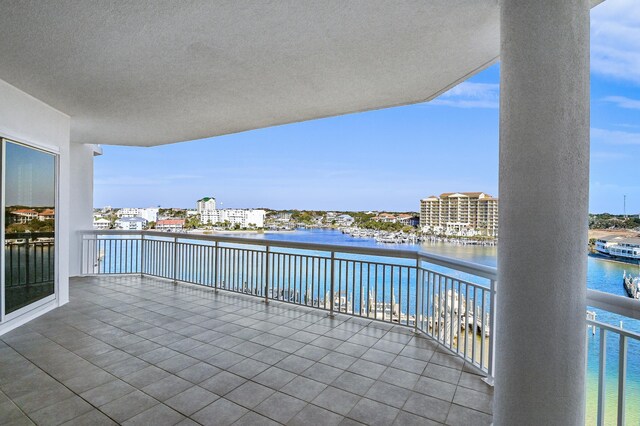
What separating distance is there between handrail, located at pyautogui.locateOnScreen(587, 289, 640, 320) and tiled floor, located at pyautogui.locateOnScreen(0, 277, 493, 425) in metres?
1.19

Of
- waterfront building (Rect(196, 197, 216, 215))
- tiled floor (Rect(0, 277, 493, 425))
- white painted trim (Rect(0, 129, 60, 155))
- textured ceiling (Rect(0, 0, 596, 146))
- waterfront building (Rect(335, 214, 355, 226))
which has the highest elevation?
textured ceiling (Rect(0, 0, 596, 146))

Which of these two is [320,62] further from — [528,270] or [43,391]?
[43,391]

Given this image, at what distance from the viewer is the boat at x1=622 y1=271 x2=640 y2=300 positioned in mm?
1594

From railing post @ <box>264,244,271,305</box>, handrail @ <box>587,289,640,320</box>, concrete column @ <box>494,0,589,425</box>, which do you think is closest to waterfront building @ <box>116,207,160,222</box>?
railing post @ <box>264,244,271,305</box>

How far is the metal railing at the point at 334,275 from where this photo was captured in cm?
308

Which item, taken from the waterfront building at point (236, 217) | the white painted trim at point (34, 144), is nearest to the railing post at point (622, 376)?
the waterfront building at point (236, 217)

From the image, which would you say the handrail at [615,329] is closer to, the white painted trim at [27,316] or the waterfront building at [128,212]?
the white painted trim at [27,316]

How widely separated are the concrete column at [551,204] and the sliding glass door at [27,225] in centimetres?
542

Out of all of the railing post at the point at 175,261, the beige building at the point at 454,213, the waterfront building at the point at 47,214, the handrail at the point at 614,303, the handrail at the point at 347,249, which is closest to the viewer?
the handrail at the point at 614,303

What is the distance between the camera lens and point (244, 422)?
7.25 feet

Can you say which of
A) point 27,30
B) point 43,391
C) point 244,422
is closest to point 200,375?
point 244,422

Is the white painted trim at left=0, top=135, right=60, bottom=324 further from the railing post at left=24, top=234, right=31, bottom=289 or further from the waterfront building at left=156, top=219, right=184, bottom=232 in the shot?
the waterfront building at left=156, top=219, right=184, bottom=232

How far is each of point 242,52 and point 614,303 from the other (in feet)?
10.6

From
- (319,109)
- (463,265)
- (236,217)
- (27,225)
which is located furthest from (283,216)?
(463,265)
